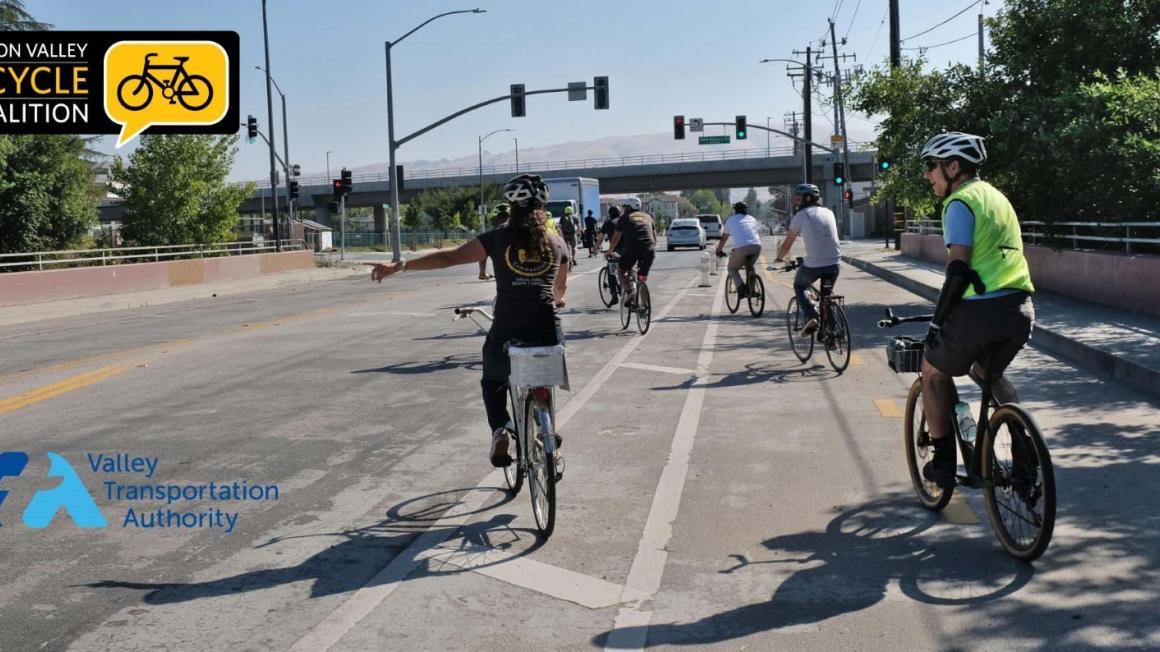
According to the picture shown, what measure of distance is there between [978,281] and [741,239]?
39.5ft

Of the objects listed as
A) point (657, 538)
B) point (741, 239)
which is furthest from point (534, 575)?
point (741, 239)

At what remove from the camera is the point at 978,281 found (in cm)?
546

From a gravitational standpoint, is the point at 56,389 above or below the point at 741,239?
below

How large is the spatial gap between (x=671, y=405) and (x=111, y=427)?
4517 mm

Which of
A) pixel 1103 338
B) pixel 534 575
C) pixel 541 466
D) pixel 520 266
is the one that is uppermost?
pixel 520 266

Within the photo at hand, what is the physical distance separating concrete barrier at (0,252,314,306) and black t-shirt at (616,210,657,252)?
16.4 meters

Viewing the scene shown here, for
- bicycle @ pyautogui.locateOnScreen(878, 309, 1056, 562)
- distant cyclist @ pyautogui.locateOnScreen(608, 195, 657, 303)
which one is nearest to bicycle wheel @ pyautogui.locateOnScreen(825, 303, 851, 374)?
distant cyclist @ pyautogui.locateOnScreen(608, 195, 657, 303)

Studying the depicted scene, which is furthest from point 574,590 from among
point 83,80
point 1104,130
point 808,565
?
point 83,80

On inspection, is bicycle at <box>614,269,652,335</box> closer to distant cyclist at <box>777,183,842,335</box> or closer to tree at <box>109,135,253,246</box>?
distant cyclist at <box>777,183,842,335</box>

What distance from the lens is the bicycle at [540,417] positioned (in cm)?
584

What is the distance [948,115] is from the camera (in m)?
20.6

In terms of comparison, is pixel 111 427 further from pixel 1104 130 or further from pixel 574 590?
pixel 1104 130

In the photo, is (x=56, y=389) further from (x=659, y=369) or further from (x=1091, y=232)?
(x=1091, y=232)

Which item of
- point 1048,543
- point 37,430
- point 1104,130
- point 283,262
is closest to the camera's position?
point 1048,543
